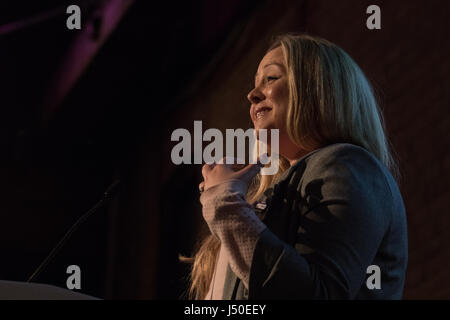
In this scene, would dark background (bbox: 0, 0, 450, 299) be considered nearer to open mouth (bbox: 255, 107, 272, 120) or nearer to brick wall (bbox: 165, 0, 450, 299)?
brick wall (bbox: 165, 0, 450, 299)

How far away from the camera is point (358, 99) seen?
5.41 feet

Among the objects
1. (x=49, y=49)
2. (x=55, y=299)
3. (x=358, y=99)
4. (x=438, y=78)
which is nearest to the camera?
(x=55, y=299)

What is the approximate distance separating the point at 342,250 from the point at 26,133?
5.91m

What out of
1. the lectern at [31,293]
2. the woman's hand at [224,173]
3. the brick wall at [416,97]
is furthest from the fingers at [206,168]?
the brick wall at [416,97]

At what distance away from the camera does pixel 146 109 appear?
6.28 m

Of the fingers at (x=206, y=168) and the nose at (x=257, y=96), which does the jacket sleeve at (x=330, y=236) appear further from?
the nose at (x=257, y=96)

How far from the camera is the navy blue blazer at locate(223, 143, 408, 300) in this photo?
1.26 metres

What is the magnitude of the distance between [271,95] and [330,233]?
0.49 metres

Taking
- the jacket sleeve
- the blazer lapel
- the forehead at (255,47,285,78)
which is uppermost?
the forehead at (255,47,285,78)

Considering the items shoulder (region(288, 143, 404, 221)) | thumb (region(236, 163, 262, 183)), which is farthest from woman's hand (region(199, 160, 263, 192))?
shoulder (region(288, 143, 404, 221))

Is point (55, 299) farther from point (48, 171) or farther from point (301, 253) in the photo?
point (48, 171)

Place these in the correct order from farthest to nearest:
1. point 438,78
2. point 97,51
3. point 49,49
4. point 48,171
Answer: point 48,171
point 49,49
point 97,51
point 438,78

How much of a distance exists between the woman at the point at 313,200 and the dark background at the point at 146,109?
1184mm
